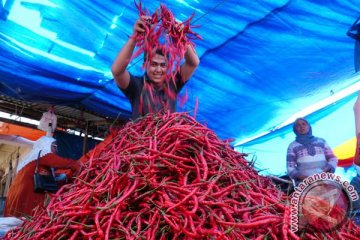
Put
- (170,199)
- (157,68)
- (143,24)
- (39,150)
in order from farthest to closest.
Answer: (39,150) → (157,68) → (143,24) → (170,199)

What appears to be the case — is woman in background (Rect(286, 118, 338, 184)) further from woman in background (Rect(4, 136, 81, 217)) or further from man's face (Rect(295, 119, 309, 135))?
woman in background (Rect(4, 136, 81, 217))

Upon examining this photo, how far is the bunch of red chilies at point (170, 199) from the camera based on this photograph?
3.16 feet

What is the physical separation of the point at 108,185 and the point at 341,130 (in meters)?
5.45

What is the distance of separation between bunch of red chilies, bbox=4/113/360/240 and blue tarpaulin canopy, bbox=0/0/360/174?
1.84 metres

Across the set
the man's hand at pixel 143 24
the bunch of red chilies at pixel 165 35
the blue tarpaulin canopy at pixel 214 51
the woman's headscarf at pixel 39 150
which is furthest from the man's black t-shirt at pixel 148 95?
the woman's headscarf at pixel 39 150

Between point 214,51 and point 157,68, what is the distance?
5.28ft

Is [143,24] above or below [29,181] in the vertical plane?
above

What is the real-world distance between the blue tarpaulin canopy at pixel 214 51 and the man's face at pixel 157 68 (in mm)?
901

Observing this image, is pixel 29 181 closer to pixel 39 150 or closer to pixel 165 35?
pixel 39 150

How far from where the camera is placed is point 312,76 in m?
4.07

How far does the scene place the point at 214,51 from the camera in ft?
11.7

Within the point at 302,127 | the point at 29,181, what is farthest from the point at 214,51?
the point at 29,181

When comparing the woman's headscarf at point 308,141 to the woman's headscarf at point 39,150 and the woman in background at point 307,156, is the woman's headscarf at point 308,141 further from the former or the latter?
the woman's headscarf at point 39,150

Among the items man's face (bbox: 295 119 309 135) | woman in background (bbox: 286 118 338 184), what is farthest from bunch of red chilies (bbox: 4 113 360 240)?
man's face (bbox: 295 119 309 135)
